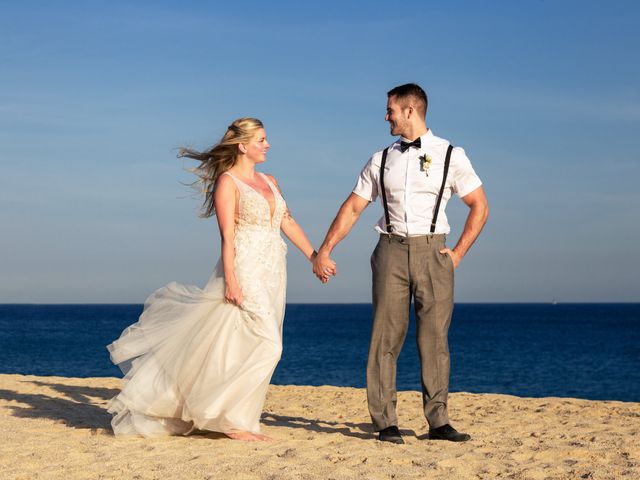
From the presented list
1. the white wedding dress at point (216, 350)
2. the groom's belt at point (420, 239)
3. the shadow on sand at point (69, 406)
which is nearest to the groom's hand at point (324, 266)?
the white wedding dress at point (216, 350)

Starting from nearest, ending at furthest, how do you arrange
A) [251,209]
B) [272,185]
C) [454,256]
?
[454,256] < [251,209] < [272,185]

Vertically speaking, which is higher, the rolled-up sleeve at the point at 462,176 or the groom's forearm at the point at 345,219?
the rolled-up sleeve at the point at 462,176

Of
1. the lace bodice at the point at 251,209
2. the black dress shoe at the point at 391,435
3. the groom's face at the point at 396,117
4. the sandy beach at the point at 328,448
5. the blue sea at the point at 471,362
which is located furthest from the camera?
the blue sea at the point at 471,362

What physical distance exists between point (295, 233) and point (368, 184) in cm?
92

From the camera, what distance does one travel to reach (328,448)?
6.29m

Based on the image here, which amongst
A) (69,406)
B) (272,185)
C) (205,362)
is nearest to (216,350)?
(205,362)

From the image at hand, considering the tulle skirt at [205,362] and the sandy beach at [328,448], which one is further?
the tulle skirt at [205,362]

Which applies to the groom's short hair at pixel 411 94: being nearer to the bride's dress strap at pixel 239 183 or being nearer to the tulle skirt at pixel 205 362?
the bride's dress strap at pixel 239 183

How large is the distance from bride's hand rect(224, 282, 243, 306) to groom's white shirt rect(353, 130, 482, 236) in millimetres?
1168

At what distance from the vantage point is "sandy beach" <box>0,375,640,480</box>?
5461mm

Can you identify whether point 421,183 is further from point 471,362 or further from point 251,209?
point 471,362

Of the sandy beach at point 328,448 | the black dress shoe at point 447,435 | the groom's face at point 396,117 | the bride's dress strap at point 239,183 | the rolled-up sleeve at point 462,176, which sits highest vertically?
the groom's face at point 396,117

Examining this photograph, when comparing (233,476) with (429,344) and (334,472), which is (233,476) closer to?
(334,472)

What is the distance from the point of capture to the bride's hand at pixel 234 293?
21.7 feet
